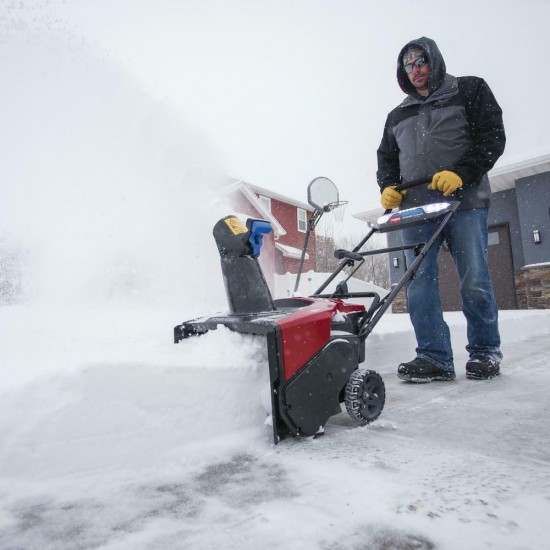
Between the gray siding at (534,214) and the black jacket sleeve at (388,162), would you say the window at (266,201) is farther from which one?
the black jacket sleeve at (388,162)

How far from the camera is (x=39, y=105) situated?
24.3 ft

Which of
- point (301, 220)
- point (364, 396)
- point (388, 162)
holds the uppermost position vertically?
point (301, 220)

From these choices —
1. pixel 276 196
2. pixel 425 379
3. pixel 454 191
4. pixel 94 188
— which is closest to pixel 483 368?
pixel 425 379

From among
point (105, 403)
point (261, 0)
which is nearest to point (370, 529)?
point (105, 403)

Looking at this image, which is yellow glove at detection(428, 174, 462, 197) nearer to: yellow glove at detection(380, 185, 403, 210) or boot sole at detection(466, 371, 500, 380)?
yellow glove at detection(380, 185, 403, 210)

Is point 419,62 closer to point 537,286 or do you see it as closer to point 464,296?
point 464,296

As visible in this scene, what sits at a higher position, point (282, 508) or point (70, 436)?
point (70, 436)

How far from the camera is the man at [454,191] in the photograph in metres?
2.45

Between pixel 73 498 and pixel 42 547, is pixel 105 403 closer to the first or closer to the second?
pixel 73 498

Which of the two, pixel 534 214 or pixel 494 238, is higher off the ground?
pixel 534 214

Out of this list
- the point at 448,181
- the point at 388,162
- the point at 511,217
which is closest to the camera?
the point at 448,181

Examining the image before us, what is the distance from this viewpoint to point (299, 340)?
→ 1431mm

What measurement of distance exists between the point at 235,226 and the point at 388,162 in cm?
163

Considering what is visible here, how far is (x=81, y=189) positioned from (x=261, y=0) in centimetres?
23052
